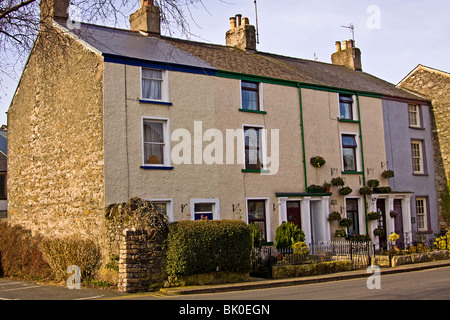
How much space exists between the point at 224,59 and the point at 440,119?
1373 cm

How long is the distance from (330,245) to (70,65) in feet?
42.6

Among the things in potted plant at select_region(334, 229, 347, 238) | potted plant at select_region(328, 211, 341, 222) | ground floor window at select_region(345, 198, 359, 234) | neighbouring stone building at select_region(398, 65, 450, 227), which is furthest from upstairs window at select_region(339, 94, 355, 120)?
neighbouring stone building at select_region(398, 65, 450, 227)

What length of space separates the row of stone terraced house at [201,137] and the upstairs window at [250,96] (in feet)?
0.16

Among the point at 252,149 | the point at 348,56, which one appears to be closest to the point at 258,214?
the point at 252,149

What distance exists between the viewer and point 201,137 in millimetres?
19938

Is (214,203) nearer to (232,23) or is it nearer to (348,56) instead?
(232,23)

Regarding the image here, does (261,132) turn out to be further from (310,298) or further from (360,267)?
(310,298)

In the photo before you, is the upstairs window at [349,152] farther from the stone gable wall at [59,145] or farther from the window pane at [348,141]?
the stone gable wall at [59,145]

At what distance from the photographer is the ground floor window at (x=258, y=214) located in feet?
68.8

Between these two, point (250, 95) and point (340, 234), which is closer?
point (250, 95)

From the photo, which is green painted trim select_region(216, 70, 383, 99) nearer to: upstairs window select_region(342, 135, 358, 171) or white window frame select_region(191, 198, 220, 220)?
upstairs window select_region(342, 135, 358, 171)

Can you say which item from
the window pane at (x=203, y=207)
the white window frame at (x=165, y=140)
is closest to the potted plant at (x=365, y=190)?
the window pane at (x=203, y=207)

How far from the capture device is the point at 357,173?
962 inches

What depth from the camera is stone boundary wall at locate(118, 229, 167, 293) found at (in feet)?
47.8
